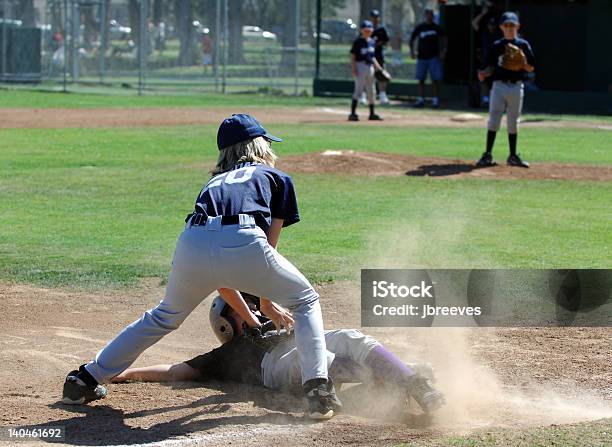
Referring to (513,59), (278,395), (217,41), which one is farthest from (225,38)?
(278,395)

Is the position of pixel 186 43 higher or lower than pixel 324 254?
higher

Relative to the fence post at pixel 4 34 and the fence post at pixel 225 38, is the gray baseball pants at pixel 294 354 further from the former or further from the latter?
the fence post at pixel 4 34

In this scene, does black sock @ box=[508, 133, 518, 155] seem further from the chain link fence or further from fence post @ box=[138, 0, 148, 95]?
fence post @ box=[138, 0, 148, 95]

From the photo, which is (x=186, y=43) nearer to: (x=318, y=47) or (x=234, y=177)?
(x=318, y=47)

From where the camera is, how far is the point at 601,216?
41.5 feet

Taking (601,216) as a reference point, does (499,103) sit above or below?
above

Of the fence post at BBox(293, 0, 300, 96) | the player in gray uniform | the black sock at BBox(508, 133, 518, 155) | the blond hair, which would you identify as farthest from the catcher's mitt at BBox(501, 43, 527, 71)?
the fence post at BBox(293, 0, 300, 96)

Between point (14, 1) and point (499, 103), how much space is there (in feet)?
76.6

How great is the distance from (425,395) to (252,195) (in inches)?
53.5

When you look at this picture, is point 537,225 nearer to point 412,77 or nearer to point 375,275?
point 375,275

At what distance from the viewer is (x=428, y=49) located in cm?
2866

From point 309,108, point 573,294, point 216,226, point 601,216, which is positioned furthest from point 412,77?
point 216,226

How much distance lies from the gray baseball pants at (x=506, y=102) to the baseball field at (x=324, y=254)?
0.73m

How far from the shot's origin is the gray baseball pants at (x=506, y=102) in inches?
639
